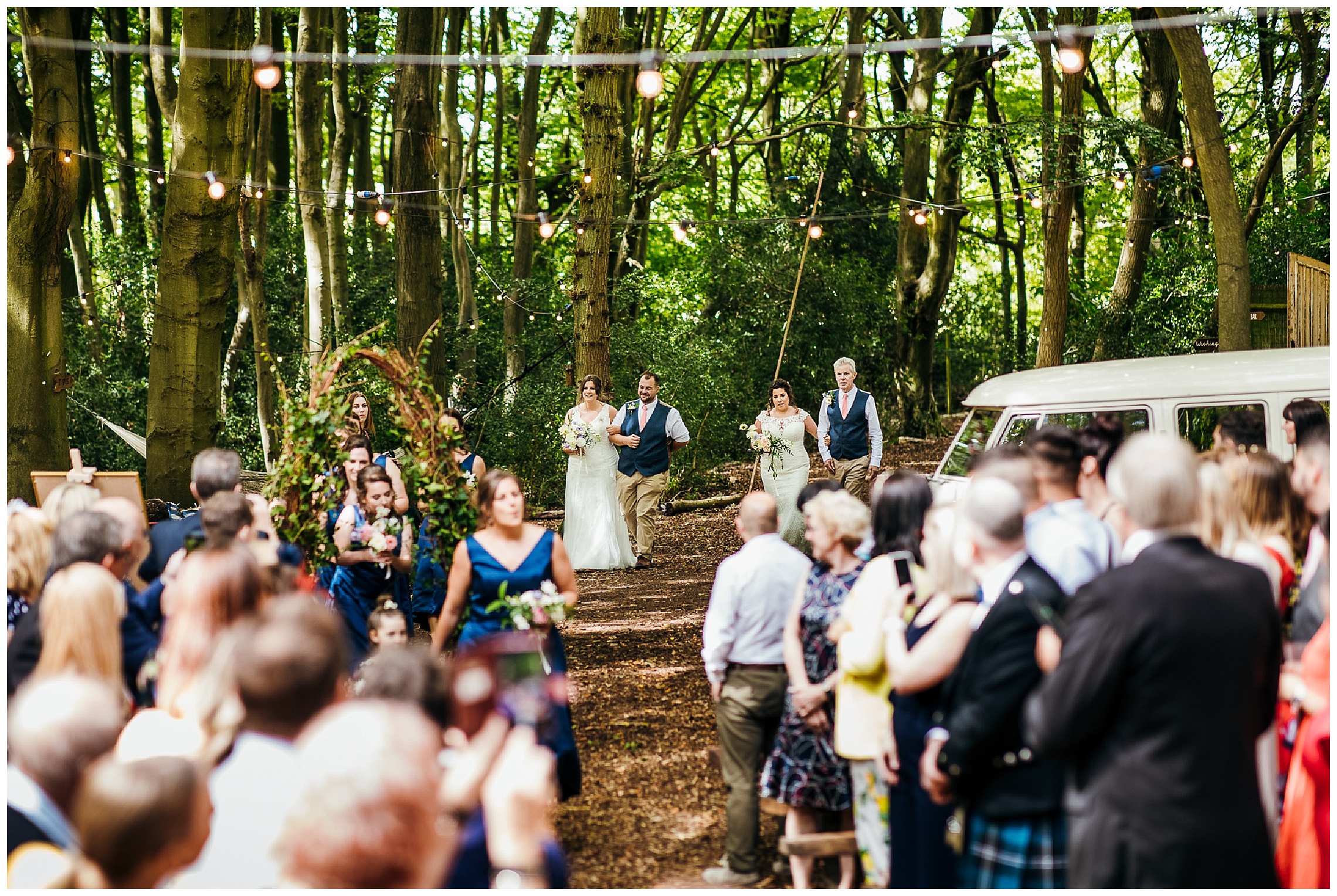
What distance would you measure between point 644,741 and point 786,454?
5.27 m

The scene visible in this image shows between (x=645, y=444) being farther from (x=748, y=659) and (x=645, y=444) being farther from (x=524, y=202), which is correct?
(x=524, y=202)

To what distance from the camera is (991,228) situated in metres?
39.0

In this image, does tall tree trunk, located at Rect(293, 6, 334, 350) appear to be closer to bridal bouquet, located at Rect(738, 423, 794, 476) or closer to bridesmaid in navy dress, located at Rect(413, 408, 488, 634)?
bridal bouquet, located at Rect(738, 423, 794, 476)

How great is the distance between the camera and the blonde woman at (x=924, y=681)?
3.90 metres

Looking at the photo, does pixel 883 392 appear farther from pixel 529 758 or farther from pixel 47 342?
pixel 529 758

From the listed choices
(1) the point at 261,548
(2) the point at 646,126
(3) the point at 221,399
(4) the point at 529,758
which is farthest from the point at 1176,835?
(2) the point at 646,126

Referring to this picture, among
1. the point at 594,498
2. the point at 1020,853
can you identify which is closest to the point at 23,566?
the point at 1020,853

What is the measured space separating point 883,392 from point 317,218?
11238mm

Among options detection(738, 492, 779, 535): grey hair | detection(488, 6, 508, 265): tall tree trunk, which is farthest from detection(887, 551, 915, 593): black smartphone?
detection(488, 6, 508, 265): tall tree trunk

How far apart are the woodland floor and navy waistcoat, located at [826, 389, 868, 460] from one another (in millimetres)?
2053

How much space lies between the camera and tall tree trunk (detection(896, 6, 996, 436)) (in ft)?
70.6

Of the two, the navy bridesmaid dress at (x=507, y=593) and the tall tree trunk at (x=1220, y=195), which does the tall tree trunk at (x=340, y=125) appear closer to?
the tall tree trunk at (x=1220, y=195)

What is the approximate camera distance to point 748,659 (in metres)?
5.25

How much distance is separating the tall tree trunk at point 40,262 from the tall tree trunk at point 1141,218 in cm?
1424
